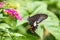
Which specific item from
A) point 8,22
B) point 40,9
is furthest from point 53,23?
point 8,22

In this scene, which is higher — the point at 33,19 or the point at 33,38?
the point at 33,19

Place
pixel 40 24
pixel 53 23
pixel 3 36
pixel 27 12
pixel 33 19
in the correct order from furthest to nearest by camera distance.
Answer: pixel 27 12 < pixel 53 23 < pixel 40 24 < pixel 33 19 < pixel 3 36

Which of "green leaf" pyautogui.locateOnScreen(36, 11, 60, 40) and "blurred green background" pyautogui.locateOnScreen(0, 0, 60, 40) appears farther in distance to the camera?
"green leaf" pyautogui.locateOnScreen(36, 11, 60, 40)

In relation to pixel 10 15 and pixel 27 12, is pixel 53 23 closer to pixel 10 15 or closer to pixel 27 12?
pixel 27 12

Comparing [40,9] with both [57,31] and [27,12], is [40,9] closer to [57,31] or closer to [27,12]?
[27,12]

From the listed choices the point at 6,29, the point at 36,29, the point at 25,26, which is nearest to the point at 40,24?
the point at 36,29

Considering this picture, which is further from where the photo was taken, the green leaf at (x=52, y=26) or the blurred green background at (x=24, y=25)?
the green leaf at (x=52, y=26)

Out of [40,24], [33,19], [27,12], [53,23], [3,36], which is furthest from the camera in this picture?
[27,12]

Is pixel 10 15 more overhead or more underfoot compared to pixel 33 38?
more overhead

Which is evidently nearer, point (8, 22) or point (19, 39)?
point (19, 39)
